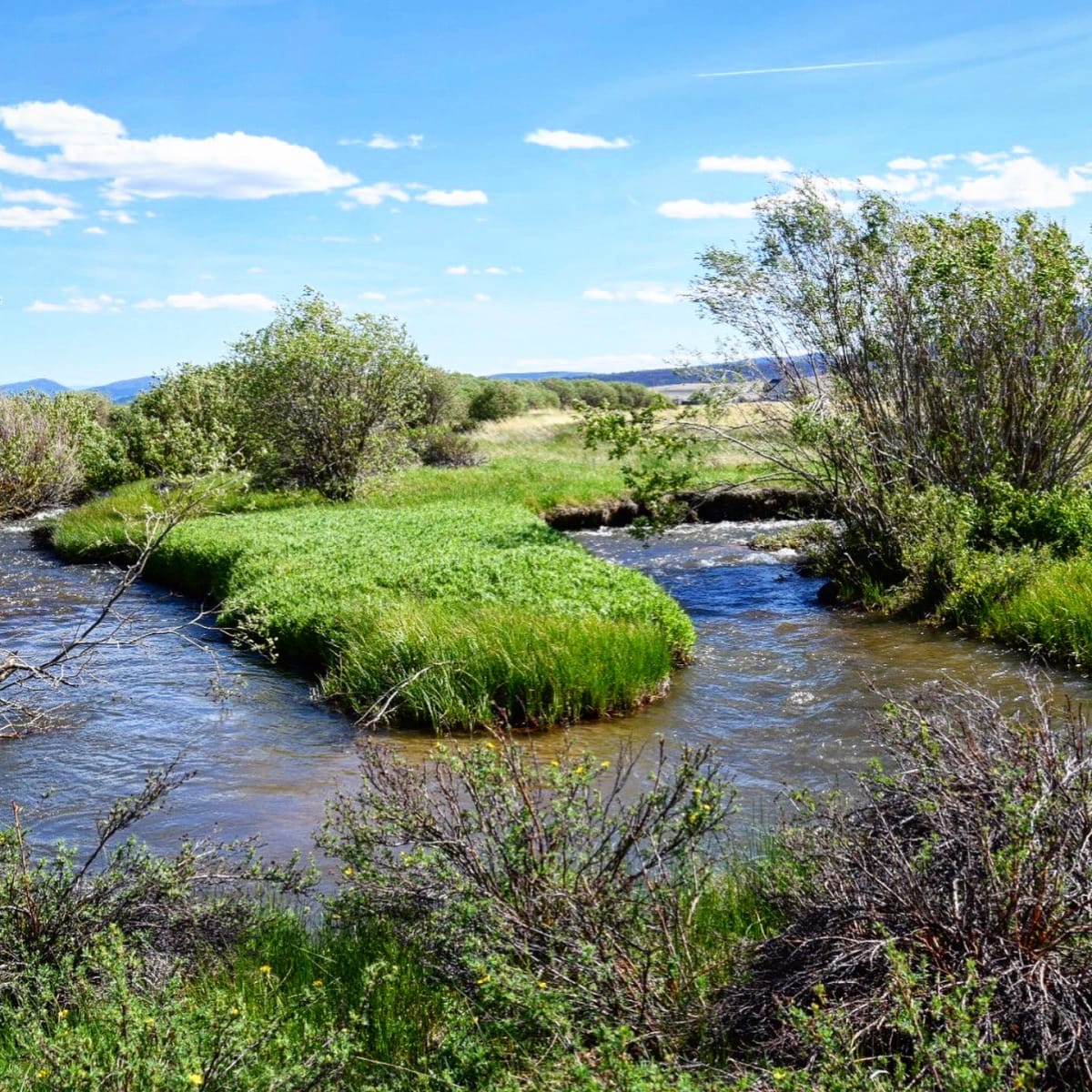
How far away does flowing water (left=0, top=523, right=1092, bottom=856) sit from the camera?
8773 mm

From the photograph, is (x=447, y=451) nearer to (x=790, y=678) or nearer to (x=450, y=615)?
(x=450, y=615)

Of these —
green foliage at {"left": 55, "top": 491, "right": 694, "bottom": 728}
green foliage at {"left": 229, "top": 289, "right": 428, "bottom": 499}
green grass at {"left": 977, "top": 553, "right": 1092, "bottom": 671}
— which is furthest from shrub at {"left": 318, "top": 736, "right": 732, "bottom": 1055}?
green foliage at {"left": 229, "top": 289, "right": 428, "bottom": 499}

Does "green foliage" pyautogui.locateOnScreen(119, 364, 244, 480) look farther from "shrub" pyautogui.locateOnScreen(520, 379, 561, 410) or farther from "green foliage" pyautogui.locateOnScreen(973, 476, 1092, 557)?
"shrub" pyautogui.locateOnScreen(520, 379, 561, 410)

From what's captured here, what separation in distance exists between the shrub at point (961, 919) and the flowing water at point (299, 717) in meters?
3.72

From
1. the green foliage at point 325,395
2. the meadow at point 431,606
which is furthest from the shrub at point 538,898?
the green foliage at point 325,395

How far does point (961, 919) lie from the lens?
391cm

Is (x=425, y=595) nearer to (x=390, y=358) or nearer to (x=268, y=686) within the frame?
(x=268, y=686)

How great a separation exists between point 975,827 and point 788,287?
46.0 ft

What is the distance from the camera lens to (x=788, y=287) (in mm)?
17219

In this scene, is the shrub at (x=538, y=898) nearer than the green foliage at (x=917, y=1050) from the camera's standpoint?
No

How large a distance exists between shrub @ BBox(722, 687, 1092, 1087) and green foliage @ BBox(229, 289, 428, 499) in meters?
22.5

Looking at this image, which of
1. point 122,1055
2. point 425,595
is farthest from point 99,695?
point 122,1055

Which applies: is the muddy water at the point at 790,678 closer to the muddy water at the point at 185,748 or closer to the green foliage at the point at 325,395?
the muddy water at the point at 185,748

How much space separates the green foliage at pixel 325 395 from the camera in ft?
84.6
